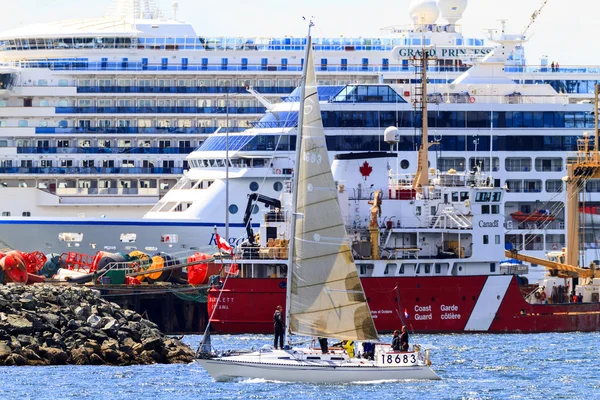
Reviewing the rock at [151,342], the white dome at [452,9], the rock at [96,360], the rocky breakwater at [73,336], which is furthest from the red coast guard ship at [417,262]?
the white dome at [452,9]

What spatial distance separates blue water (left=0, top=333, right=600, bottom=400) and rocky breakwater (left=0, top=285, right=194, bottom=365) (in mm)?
991

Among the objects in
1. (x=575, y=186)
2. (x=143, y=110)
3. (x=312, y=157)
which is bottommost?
(x=312, y=157)

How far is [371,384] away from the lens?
44.8 metres

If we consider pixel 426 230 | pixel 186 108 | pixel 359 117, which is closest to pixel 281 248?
pixel 426 230

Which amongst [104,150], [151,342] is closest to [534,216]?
[104,150]

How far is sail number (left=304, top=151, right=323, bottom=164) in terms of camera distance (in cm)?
4612

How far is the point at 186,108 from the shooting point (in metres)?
84.6

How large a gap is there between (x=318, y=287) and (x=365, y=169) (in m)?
17.2

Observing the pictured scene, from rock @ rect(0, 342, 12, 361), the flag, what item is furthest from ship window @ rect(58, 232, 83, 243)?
rock @ rect(0, 342, 12, 361)

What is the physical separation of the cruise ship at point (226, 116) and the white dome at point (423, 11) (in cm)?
18

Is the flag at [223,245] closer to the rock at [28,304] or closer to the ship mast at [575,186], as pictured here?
the rock at [28,304]

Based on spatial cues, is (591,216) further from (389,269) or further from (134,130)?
(134,130)

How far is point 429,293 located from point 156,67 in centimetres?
2867

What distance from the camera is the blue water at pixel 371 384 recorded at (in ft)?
142
